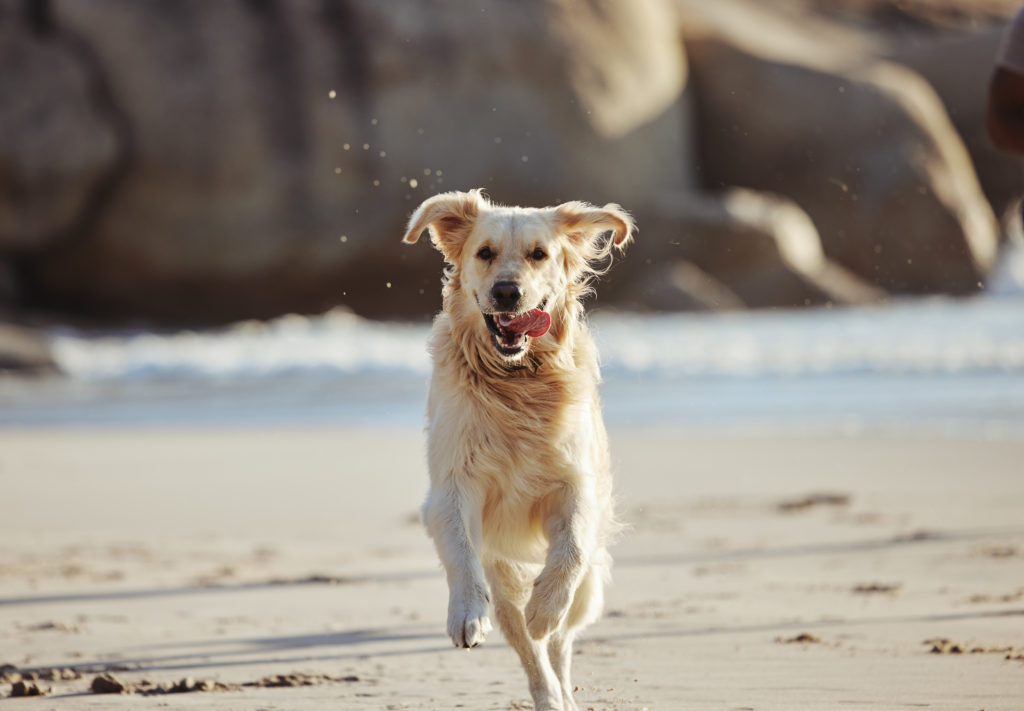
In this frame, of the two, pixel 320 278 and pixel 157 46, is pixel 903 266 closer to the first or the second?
pixel 320 278

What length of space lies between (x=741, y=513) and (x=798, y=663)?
3.38m

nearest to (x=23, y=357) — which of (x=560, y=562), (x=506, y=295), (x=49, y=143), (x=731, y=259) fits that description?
(x=49, y=143)

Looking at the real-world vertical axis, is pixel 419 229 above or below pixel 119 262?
above

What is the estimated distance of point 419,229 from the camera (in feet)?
15.4

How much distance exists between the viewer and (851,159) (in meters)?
28.8

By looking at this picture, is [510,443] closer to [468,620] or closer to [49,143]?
[468,620]

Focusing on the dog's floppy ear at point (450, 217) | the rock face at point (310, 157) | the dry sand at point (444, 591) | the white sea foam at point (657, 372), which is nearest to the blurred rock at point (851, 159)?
the rock face at point (310, 157)

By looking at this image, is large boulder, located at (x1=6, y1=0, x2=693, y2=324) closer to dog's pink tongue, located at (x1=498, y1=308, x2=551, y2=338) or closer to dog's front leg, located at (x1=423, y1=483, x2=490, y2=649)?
dog's pink tongue, located at (x1=498, y1=308, x2=551, y2=338)

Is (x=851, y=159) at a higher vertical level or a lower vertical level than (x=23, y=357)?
higher

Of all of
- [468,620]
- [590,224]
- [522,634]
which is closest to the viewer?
[468,620]

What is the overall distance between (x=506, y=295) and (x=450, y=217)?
1.83ft

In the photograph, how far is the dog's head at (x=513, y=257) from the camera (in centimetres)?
452

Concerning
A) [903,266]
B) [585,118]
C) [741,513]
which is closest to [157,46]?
[585,118]

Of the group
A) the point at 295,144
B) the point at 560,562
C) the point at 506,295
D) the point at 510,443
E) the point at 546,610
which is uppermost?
the point at 295,144
